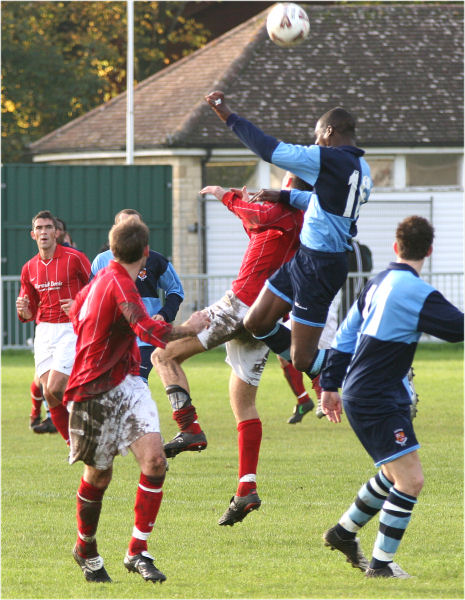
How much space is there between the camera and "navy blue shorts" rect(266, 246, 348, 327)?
843cm

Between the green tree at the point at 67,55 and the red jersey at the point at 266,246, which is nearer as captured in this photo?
the red jersey at the point at 266,246

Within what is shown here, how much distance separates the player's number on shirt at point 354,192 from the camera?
26.5ft

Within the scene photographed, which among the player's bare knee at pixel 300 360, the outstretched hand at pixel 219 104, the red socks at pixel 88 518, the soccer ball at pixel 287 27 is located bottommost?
the red socks at pixel 88 518

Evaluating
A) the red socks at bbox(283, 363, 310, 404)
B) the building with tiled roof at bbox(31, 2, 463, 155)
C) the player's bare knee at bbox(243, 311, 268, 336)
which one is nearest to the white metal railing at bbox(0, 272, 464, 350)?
the building with tiled roof at bbox(31, 2, 463, 155)

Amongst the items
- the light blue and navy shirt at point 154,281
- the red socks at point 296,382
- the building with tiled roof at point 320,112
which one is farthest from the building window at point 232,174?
the light blue and navy shirt at point 154,281

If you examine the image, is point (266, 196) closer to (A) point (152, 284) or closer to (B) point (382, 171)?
(A) point (152, 284)

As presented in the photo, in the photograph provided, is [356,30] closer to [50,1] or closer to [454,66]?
[454,66]

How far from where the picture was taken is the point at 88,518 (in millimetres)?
7203

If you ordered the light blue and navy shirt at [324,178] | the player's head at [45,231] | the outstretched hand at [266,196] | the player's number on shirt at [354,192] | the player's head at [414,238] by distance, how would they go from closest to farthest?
the player's head at [414,238] → the light blue and navy shirt at [324,178] → the player's number on shirt at [354,192] → the outstretched hand at [266,196] → the player's head at [45,231]

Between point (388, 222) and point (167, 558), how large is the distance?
71.4 feet

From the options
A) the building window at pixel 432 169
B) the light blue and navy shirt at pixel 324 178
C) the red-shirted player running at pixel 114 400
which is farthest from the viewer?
the building window at pixel 432 169

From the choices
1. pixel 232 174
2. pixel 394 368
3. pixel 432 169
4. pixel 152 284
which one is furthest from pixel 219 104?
pixel 432 169

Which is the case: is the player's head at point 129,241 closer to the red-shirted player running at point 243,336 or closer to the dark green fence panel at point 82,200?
the red-shirted player running at point 243,336

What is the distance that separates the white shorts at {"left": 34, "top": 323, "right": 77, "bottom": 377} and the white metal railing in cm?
1224
